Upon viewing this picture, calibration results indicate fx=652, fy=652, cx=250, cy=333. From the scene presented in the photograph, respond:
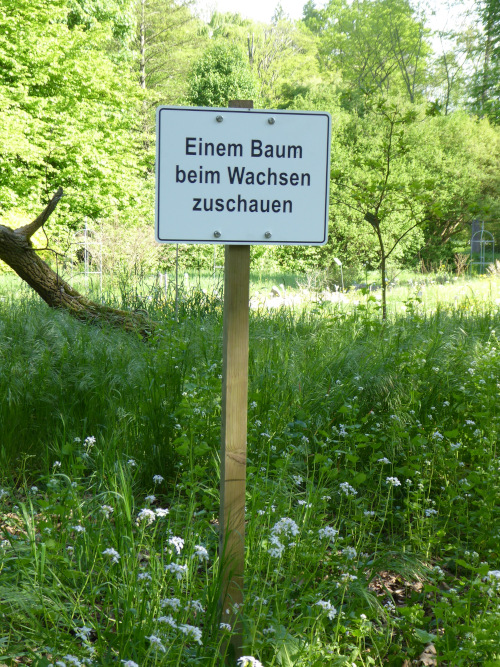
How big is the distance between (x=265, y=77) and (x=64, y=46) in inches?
725

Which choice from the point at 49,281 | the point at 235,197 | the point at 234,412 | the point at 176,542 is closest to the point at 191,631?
the point at 176,542

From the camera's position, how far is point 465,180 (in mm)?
27672

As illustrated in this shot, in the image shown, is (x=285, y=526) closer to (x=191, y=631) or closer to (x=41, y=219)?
(x=191, y=631)

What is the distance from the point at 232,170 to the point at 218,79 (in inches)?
1018

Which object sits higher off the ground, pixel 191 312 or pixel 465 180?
pixel 465 180

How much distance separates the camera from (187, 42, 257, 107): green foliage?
2610 centimetres

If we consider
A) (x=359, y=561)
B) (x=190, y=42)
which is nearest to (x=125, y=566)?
(x=359, y=561)

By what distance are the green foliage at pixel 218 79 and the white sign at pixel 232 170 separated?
2530cm

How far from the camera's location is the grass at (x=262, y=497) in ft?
→ 6.42

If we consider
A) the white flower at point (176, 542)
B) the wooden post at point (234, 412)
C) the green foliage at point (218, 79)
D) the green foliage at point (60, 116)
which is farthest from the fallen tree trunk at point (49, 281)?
the green foliage at point (218, 79)

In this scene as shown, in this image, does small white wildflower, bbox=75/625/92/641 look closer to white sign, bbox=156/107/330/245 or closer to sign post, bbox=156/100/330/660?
sign post, bbox=156/100/330/660

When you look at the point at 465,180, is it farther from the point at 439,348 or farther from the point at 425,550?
the point at 425,550

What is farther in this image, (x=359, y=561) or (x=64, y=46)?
(x=64, y=46)

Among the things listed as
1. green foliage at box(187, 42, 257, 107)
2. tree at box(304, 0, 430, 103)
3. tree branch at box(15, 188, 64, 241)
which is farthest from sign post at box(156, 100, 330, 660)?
tree at box(304, 0, 430, 103)
